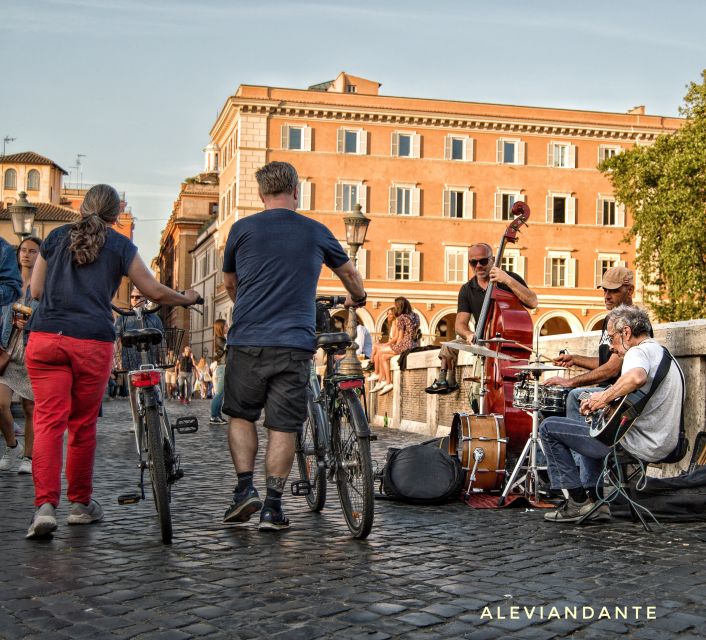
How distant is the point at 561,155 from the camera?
58438 mm

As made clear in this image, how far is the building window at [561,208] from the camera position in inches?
2281

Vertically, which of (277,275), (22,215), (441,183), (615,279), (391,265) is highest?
(441,183)

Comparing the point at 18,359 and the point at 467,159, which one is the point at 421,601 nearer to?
the point at 18,359

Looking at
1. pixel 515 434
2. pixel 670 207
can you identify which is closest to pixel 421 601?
pixel 515 434

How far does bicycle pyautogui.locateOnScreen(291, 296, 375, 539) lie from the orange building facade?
46461 mm

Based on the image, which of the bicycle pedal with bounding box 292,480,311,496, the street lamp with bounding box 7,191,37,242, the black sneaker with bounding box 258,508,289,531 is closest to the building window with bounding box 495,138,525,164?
the street lamp with bounding box 7,191,37,242

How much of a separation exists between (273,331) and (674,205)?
36.2m

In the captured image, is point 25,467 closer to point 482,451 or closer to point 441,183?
point 482,451

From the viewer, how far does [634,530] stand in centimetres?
655

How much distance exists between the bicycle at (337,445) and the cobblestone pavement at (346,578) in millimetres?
158

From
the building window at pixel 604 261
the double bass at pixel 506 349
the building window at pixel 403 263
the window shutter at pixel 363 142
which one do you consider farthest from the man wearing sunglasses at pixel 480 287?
the building window at pixel 604 261

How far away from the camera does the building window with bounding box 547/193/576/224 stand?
5794cm

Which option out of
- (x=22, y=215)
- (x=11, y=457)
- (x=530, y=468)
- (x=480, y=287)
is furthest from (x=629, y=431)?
(x=22, y=215)

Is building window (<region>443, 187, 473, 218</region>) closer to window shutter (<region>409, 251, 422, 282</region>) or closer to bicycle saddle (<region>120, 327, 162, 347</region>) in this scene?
window shutter (<region>409, 251, 422, 282</region>)
